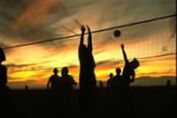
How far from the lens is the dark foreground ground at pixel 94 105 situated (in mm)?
10945

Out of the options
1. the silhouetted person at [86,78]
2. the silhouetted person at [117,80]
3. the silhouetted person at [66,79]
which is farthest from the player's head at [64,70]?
the silhouetted person at [86,78]

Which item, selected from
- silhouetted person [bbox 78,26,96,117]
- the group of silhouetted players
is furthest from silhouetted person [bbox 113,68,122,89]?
silhouetted person [bbox 78,26,96,117]

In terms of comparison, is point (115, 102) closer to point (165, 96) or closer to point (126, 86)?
point (165, 96)

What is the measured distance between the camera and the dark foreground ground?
431 inches

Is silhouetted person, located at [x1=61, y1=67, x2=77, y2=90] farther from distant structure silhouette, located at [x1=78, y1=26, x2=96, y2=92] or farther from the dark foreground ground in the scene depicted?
distant structure silhouette, located at [x1=78, y1=26, x2=96, y2=92]

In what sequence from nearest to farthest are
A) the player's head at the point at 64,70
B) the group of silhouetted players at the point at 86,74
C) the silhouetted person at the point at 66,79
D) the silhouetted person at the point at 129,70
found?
the group of silhouetted players at the point at 86,74, the silhouetted person at the point at 129,70, the player's head at the point at 64,70, the silhouetted person at the point at 66,79

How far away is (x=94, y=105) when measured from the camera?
1117 centimetres

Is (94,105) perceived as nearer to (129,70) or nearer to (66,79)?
(129,70)

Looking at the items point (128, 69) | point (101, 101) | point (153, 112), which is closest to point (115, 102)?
point (101, 101)

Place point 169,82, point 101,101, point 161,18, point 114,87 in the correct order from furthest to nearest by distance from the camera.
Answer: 1. point 169,82
2. point 101,101
3. point 114,87
4. point 161,18

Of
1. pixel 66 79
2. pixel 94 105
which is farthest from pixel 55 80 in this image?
pixel 94 105

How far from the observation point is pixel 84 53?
432 inches

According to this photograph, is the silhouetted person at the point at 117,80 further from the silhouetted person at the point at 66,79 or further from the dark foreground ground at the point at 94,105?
the silhouetted person at the point at 66,79

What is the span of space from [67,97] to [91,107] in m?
2.83
